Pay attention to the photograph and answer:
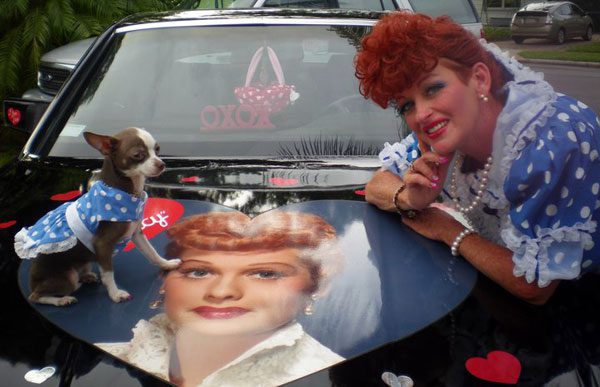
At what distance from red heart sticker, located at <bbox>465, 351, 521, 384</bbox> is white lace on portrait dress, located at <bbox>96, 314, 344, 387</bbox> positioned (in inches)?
11.6

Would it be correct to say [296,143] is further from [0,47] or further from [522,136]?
[0,47]

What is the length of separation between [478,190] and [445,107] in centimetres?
31

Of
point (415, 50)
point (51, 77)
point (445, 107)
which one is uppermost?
point (415, 50)

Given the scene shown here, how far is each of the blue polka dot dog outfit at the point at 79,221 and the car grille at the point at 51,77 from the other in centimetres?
418

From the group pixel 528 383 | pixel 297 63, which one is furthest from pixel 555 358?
pixel 297 63

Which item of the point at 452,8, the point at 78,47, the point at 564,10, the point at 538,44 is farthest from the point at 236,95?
the point at 564,10

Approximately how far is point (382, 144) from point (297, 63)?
564 millimetres

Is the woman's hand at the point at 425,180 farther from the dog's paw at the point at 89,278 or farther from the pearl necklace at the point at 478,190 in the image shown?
the dog's paw at the point at 89,278

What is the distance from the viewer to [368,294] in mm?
1756

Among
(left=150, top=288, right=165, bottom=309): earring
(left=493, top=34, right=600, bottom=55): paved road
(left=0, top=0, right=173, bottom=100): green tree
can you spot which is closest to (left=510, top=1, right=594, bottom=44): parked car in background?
(left=493, top=34, right=600, bottom=55): paved road

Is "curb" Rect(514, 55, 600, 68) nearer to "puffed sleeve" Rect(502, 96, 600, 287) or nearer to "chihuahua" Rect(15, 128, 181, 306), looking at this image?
"puffed sleeve" Rect(502, 96, 600, 287)

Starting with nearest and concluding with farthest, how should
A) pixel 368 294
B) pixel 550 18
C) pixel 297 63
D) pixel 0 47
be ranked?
pixel 368 294 → pixel 297 63 → pixel 0 47 → pixel 550 18

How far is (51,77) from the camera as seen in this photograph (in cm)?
582

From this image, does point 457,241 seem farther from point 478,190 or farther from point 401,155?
point 401,155
